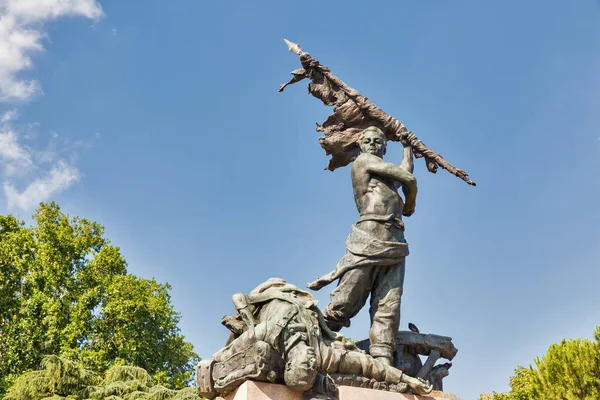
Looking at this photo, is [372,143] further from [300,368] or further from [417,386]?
[300,368]

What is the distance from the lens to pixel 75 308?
2278 cm

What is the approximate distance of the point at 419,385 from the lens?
601 centimetres

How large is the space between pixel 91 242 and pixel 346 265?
67.4ft

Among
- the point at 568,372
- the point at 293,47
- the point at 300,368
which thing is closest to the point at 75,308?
the point at 568,372

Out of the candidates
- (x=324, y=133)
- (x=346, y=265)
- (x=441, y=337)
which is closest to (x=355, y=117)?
(x=324, y=133)

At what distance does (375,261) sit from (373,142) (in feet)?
4.41

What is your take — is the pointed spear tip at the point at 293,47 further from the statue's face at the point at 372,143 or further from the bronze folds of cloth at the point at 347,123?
the statue's face at the point at 372,143

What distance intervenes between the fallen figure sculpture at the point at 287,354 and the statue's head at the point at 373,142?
1.76 metres

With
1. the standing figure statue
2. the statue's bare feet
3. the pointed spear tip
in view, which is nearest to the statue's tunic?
the standing figure statue

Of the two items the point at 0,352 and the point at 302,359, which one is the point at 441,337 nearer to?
the point at 302,359

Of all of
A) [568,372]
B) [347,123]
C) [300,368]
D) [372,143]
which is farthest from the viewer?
[568,372]

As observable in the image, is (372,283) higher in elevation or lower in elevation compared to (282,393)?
higher

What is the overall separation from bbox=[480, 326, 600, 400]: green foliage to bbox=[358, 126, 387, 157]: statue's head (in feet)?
44.8

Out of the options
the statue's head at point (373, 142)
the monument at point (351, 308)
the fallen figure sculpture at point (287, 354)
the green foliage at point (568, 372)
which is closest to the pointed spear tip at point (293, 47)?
the monument at point (351, 308)
